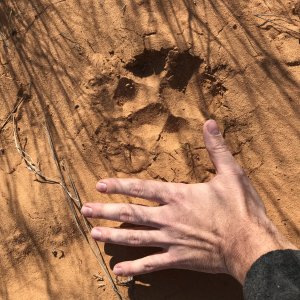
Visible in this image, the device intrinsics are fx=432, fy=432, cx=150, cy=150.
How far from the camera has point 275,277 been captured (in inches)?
65.9

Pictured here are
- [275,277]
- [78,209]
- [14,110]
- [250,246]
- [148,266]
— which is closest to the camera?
[275,277]

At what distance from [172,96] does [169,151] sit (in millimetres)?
286

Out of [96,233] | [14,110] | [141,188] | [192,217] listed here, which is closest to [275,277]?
[192,217]

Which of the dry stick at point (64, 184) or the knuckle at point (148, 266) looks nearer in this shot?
the knuckle at point (148, 266)

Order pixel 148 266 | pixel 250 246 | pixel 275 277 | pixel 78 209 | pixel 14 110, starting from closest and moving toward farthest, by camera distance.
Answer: pixel 275 277 < pixel 250 246 < pixel 148 266 < pixel 78 209 < pixel 14 110

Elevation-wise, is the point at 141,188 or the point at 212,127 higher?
the point at 212,127

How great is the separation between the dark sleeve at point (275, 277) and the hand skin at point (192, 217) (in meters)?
0.16

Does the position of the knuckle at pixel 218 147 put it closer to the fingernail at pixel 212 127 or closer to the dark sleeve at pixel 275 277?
the fingernail at pixel 212 127

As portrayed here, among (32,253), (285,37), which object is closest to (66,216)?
(32,253)

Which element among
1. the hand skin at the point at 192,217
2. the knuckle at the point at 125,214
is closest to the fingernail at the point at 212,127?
the hand skin at the point at 192,217

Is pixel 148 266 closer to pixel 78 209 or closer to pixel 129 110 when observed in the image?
pixel 78 209

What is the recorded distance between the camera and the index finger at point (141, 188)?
79.9 inches

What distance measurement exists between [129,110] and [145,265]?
774mm

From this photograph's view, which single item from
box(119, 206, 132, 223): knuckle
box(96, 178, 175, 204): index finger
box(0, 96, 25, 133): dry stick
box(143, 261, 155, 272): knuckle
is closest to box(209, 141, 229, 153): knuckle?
box(96, 178, 175, 204): index finger
